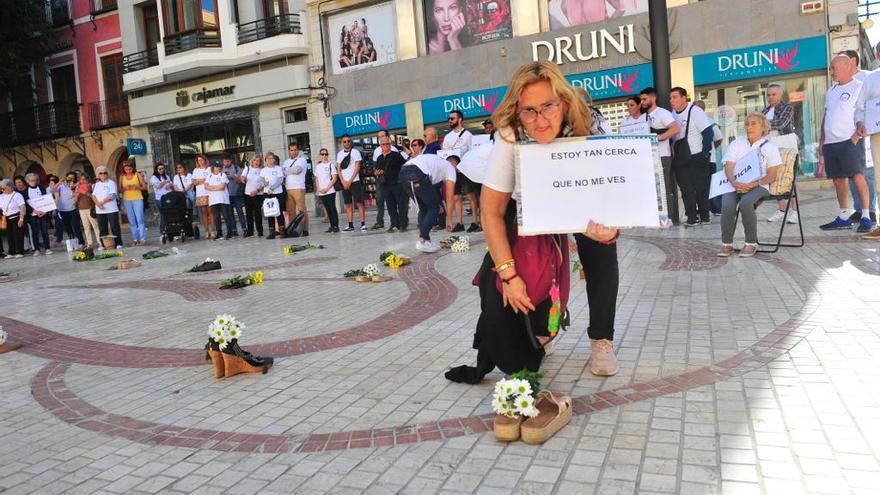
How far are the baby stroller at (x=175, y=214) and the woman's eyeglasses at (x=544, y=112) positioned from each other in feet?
46.6

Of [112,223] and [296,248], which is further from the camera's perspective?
[112,223]

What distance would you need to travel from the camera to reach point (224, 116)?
24.0m

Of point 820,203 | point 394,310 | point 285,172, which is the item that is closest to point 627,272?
point 394,310

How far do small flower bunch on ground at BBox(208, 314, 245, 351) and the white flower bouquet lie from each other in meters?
2.04

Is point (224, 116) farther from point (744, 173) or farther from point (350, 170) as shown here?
point (744, 173)

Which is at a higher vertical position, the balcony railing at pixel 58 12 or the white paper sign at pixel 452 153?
the balcony railing at pixel 58 12

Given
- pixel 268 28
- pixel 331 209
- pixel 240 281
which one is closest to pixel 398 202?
pixel 331 209

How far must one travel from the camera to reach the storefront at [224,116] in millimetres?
22672

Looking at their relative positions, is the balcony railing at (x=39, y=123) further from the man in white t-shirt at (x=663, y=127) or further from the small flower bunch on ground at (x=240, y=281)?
the man in white t-shirt at (x=663, y=127)

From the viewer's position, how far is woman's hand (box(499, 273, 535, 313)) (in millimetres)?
3150

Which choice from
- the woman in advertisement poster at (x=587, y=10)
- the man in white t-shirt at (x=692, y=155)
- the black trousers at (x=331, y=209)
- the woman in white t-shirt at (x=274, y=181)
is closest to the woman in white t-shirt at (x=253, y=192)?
the woman in white t-shirt at (x=274, y=181)

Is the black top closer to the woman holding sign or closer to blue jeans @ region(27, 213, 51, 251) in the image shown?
blue jeans @ region(27, 213, 51, 251)

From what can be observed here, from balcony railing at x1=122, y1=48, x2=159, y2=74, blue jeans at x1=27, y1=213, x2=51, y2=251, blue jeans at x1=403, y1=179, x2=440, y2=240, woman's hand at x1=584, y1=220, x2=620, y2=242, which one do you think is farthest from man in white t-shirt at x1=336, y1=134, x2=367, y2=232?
balcony railing at x1=122, y1=48, x2=159, y2=74

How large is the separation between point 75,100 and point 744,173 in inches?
1147
